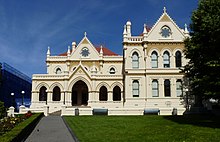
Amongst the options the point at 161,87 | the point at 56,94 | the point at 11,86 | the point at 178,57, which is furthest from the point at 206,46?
the point at 11,86

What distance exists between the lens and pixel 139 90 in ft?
125

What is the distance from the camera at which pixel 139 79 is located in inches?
1512

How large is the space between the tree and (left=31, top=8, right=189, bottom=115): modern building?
1453 centimetres

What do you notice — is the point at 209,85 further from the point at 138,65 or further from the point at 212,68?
the point at 138,65

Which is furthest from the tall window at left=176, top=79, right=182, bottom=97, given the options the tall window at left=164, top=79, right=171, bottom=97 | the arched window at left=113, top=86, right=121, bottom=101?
the arched window at left=113, top=86, right=121, bottom=101

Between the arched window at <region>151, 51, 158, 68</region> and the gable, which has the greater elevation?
the gable

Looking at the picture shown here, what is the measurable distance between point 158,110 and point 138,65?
832cm

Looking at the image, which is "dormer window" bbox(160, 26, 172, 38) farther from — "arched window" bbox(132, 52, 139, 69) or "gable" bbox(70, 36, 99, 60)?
"gable" bbox(70, 36, 99, 60)

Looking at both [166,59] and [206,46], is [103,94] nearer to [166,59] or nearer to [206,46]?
[166,59]

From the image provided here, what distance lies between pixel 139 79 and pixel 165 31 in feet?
26.7

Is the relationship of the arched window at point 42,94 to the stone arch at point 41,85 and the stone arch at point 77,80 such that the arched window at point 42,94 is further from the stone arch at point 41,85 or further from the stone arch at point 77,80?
the stone arch at point 77,80

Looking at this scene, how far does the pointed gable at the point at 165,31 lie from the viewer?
39281 mm

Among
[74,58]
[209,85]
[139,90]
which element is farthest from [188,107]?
[74,58]

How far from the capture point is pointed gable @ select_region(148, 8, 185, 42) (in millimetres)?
39281
